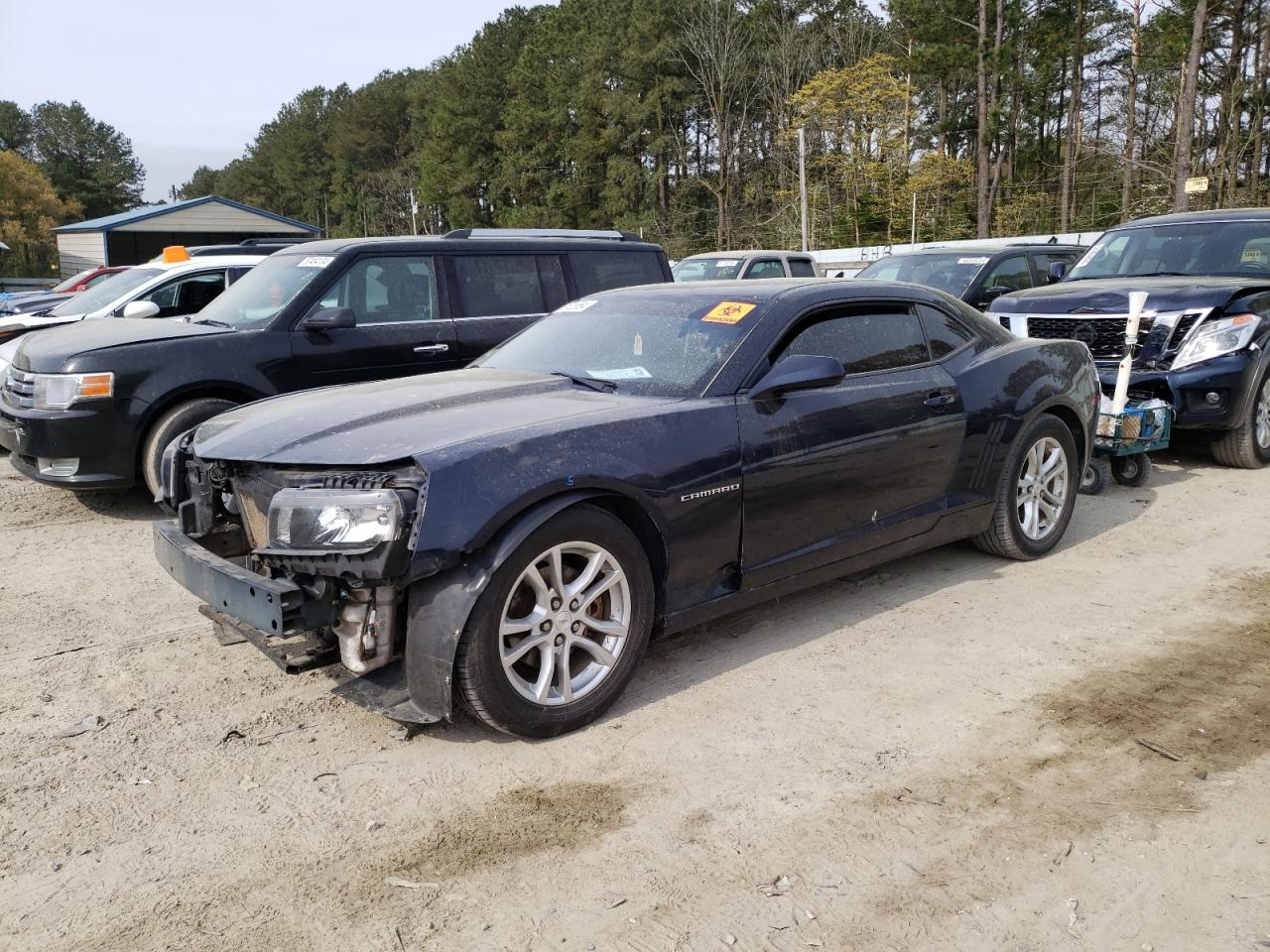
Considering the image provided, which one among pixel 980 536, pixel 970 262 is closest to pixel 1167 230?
pixel 970 262

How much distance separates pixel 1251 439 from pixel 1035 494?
351cm

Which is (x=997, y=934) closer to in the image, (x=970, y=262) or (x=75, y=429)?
(x=75, y=429)

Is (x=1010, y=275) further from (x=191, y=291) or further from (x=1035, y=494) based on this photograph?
(x=191, y=291)

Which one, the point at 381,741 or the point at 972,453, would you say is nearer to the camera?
the point at 381,741

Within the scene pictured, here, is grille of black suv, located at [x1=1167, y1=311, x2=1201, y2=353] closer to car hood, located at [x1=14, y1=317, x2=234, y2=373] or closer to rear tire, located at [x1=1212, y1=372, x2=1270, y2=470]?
rear tire, located at [x1=1212, y1=372, x2=1270, y2=470]

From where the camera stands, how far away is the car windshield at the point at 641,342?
169 inches

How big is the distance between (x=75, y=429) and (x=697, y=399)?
14.7ft

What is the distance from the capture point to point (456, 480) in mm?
3320

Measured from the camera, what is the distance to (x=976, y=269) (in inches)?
464

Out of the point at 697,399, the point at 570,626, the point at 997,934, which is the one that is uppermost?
the point at 697,399

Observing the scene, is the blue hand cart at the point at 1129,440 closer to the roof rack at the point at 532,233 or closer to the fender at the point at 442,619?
the roof rack at the point at 532,233

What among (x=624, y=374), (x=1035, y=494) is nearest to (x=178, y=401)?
(x=624, y=374)

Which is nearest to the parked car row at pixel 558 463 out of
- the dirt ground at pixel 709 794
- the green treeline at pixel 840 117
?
the dirt ground at pixel 709 794

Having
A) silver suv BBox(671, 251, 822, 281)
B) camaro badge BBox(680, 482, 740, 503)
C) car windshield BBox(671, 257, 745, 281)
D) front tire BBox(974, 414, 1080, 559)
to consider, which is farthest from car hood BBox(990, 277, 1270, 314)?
car windshield BBox(671, 257, 745, 281)
